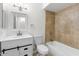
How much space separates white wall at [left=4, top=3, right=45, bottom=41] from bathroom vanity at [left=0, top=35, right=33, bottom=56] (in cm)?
37

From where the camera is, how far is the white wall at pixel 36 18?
2219 mm

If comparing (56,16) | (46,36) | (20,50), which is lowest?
(20,50)

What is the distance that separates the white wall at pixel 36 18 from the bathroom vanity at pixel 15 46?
370mm

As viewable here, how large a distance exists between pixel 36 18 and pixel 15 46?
35.6 inches

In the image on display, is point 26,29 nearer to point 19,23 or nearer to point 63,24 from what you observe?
point 19,23

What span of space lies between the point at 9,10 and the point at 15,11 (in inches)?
5.6

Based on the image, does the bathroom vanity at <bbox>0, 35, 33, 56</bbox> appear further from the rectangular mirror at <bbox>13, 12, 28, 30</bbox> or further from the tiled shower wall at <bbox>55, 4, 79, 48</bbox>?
the tiled shower wall at <bbox>55, 4, 79, 48</bbox>

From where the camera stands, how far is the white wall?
222cm

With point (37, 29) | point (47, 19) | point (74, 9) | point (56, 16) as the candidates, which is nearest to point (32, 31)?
point (37, 29)

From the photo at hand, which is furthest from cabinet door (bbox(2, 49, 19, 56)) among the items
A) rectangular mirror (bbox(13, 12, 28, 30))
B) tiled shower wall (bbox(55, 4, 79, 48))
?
tiled shower wall (bbox(55, 4, 79, 48))

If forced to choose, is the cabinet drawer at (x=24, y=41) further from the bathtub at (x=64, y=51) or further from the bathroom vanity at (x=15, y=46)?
the bathtub at (x=64, y=51)

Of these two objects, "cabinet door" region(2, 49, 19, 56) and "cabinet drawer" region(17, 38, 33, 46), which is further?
"cabinet drawer" region(17, 38, 33, 46)

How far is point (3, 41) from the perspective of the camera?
1550 millimetres

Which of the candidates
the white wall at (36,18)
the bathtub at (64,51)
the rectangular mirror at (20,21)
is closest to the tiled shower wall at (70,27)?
the bathtub at (64,51)
